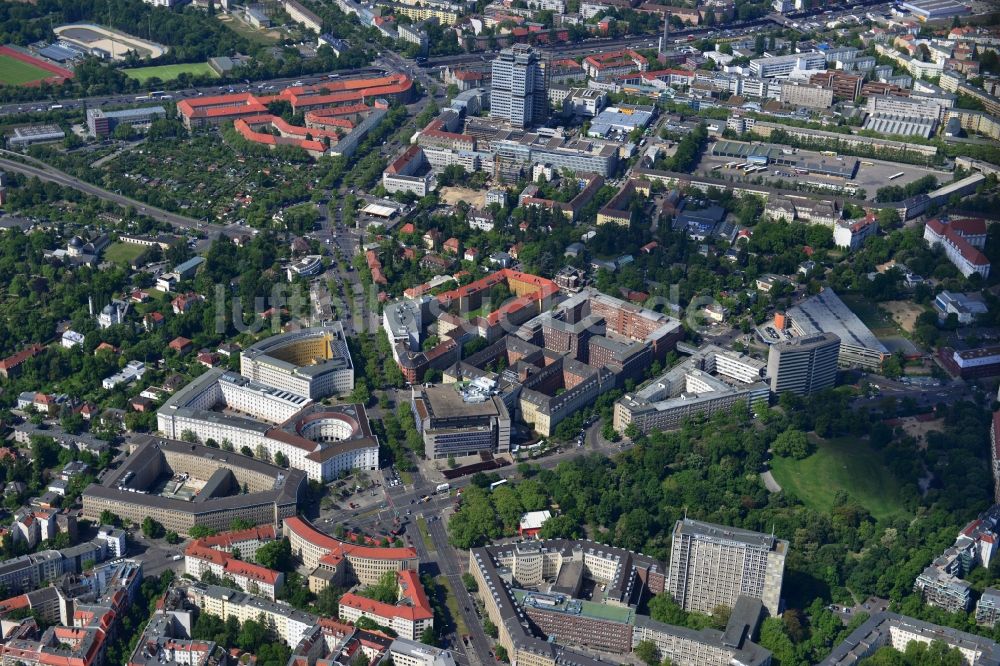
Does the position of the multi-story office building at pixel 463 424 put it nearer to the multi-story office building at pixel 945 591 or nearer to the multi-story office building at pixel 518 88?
the multi-story office building at pixel 945 591

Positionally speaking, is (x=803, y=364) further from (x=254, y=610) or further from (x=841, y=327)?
(x=254, y=610)

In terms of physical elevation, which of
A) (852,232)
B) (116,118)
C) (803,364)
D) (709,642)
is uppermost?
(116,118)

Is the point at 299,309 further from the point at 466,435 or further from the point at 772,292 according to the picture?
the point at 772,292

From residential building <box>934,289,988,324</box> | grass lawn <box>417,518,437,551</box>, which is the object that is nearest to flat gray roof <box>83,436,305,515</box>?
grass lawn <box>417,518,437,551</box>

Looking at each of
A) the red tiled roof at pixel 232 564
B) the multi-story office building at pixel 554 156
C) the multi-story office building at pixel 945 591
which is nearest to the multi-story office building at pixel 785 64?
the multi-story office building at pixel 554 156

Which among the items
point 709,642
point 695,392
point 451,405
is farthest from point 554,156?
point 709,642

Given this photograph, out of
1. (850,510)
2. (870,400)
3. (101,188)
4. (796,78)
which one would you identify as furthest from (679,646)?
(796,78)
